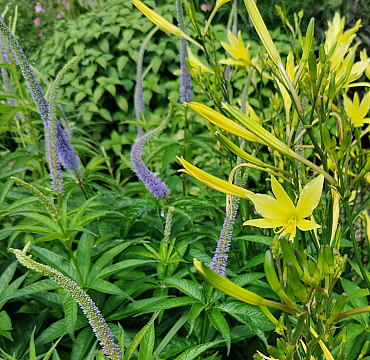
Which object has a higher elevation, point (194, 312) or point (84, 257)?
point (84, 257)

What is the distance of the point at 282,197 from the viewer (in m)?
0.64

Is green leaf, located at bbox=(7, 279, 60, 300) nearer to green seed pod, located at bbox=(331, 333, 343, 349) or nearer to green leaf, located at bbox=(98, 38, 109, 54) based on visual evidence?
green seed pod, located at bbox=(331, 333, 343, 349)

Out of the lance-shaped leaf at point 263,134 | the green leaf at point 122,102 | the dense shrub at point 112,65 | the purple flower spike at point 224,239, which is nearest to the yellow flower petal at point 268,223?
the lance-shaped leaf at point 263,134

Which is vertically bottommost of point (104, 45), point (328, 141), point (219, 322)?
point (219, 322)

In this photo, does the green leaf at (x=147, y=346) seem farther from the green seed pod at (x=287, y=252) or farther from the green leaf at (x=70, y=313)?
the green seed pod at (x=287, y=252)

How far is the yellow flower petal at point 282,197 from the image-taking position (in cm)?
63

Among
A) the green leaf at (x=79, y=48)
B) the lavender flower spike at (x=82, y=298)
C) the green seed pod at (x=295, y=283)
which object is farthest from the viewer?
the green leaf at (x=79, y=48)

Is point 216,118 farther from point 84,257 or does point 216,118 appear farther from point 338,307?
point 84,257

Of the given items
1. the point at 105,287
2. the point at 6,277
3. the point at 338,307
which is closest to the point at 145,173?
the point at 105,287

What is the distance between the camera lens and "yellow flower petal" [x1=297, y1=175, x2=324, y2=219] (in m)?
0.63

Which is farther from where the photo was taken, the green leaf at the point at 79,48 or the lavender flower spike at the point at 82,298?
the green leaf at the point at 79,48

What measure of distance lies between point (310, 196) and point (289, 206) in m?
0.04

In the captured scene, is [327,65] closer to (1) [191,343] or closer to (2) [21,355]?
(1) [191,343]

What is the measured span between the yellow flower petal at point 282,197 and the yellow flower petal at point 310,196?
1cm
